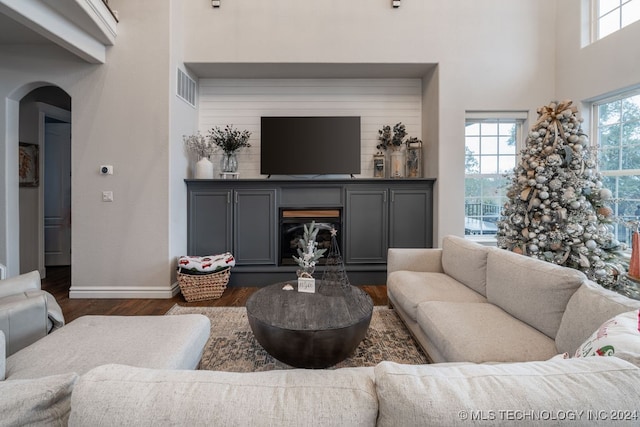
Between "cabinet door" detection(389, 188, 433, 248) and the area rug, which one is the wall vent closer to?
the area rug

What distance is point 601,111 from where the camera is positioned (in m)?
3.56

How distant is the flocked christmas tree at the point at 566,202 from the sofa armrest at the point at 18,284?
13.3 ft

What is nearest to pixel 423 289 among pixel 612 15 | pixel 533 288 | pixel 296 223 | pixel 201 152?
pixel 533 288

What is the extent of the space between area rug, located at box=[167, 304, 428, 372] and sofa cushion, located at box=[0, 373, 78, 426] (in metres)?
1.49

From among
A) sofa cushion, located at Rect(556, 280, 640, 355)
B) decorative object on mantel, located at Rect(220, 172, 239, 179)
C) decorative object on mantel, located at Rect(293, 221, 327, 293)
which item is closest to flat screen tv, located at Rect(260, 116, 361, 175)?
decorative object on mantel, located at Rect(220, 172, 239, 179)

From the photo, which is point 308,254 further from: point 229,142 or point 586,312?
point 229,142

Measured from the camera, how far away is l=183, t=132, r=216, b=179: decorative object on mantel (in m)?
4.04

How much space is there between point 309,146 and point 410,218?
5.57ft

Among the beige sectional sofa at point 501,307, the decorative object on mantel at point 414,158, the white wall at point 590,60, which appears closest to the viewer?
the beige sectional sofa at point 501,307

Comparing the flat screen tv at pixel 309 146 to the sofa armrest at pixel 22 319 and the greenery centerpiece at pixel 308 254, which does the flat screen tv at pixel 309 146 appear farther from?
the sofa armrest at pixel 22 319

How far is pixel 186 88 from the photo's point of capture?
4047 millimetres

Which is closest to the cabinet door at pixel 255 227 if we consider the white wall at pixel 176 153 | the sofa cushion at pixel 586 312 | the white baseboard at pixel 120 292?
the white wall at pixel 176 153

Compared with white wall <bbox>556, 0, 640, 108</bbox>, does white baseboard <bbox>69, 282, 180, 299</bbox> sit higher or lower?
lower

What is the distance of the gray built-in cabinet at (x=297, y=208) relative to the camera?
13.2 ft
